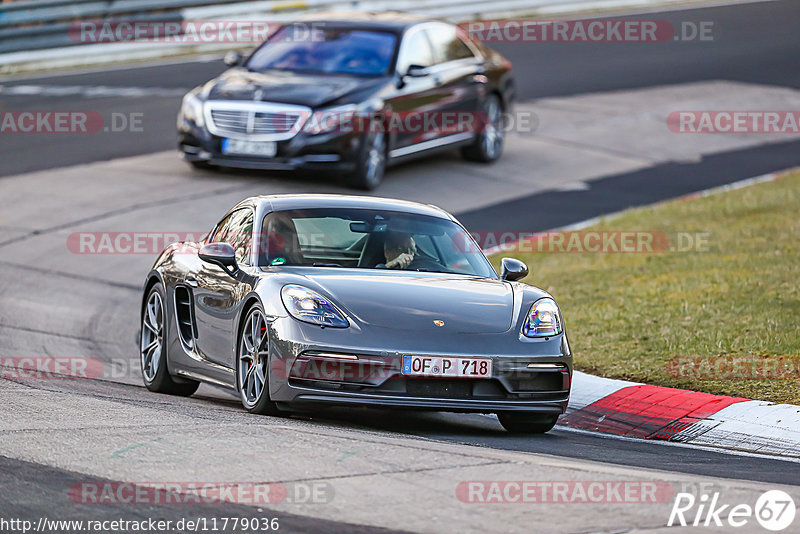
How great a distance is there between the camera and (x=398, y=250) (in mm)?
9070

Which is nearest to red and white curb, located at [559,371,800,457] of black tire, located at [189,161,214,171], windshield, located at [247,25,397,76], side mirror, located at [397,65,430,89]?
side mirror, located at [397,65,430,89]

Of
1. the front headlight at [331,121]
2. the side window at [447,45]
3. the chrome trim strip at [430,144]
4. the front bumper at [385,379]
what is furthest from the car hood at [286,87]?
the front bumper at [385,379]

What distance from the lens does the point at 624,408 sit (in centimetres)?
925

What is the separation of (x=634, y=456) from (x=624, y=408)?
157 cm

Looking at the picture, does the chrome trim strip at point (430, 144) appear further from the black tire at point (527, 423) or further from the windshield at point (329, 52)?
the black tire at point (527, 423)

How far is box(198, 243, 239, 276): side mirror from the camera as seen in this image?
8758 millimetres

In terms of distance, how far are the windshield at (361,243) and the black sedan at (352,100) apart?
7.59m

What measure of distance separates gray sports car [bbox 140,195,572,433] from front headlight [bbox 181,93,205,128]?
726cm

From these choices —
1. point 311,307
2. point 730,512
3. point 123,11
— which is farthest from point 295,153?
point 730,512

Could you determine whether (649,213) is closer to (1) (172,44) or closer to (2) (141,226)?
(2) (141,226)
